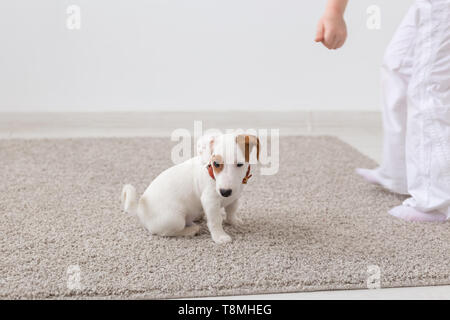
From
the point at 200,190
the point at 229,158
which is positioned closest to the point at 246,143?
the point at 229,158

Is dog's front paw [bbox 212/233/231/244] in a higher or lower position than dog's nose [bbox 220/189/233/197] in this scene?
lower

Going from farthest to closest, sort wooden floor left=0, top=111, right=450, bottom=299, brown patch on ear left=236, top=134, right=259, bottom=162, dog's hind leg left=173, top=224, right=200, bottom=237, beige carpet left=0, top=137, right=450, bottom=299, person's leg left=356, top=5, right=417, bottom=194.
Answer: wooden floor left=0, top=111, right=450, bottom=299 < person's leg left=356, top=5, right=417, bottom=194 < dog's hind leg left=173, top=224, right=200, bottom=237 < brown patch on ear left=236, top=134, right=259, bottom=162 < beige carpet left=0, top=137, right=450, bottom=299

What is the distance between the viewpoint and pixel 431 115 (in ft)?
4.54

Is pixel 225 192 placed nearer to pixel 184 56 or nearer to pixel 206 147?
pixel 206 147

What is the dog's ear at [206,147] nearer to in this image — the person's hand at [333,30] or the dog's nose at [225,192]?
the dog's nose at [225,192]

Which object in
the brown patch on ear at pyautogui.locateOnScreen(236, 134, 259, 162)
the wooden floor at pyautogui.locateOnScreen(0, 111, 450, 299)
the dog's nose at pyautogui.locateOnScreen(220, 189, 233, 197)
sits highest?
the brown patch on ear at pyautogui.locateOnScreen(236, 134, 259, 162)

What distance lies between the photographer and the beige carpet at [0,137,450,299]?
41.9 inches

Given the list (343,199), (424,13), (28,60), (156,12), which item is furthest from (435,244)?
(28,60)

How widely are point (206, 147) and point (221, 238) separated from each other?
8.0 inches

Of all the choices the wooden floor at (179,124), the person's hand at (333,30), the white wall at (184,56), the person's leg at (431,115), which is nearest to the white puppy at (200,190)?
the person's hand at (333,30)

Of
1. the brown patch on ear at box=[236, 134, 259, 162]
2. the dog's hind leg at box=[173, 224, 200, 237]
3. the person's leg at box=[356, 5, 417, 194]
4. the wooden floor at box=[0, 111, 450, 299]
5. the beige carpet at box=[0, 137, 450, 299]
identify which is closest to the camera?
the beige carpet at box=[0, 137, 450, 299]

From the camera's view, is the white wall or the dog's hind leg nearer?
the dog's hind leg

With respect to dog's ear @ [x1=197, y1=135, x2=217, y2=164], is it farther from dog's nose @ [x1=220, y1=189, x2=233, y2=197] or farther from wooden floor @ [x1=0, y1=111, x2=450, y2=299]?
wooden floor @ [x1=0, y1=111, x2=450, y2=299]

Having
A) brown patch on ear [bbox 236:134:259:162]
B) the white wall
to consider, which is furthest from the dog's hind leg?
the white wall
